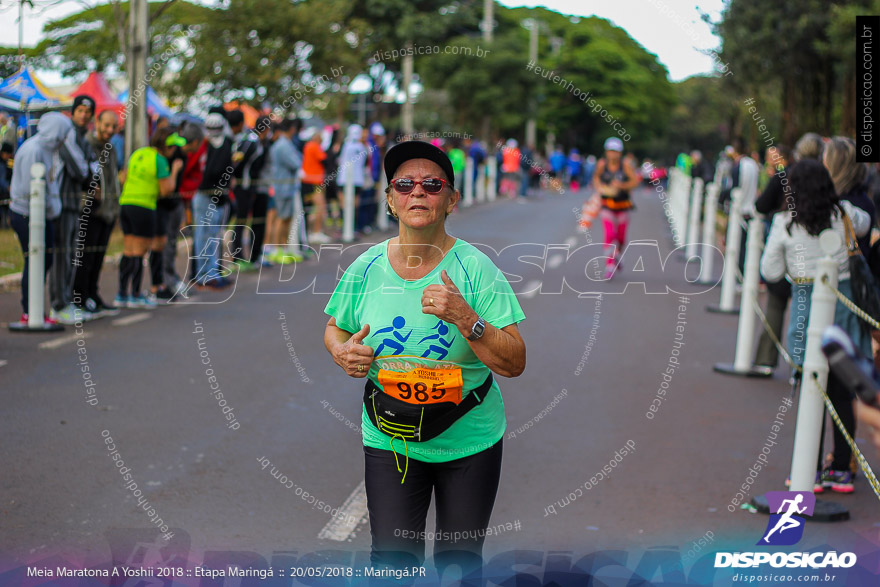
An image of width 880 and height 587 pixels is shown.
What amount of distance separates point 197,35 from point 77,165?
46.7ft

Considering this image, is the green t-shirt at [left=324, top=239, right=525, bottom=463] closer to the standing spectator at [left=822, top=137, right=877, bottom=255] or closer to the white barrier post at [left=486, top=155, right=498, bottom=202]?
the standing spectator at [left=822, top=137, right=877, bottom=255]

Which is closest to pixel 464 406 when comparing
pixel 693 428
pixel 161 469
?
pixel 161 469

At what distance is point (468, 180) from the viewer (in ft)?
88.7

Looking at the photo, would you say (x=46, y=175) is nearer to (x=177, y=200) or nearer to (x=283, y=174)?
(x=177, y=200)

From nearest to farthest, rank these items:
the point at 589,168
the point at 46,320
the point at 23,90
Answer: the point at 46,320 < the point at 23,90 < the point at 589,168

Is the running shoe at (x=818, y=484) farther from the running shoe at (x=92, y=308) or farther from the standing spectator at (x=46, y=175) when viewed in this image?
the running shoe at (x=92, y=308)

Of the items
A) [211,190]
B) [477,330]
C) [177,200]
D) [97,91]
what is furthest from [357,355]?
[97,91]

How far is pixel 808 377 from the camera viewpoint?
5.28 meters

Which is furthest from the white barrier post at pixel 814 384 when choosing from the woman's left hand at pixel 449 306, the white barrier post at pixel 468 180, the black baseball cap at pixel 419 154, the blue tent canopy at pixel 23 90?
the white barrier post at pixel 468 180

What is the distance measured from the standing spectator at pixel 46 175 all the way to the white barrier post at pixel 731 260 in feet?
21.5

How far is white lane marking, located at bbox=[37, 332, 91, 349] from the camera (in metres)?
8.71

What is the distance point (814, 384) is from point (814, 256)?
135 cm

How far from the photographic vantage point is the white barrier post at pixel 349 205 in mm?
18266

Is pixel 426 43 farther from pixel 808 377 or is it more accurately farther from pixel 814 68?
pixel 808 377
